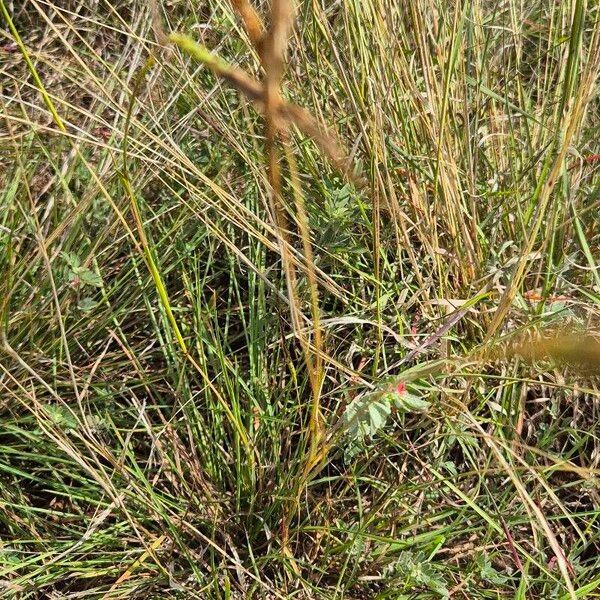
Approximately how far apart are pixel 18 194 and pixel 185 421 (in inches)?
21.1

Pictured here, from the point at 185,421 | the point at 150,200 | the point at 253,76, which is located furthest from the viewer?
the point at 150,200

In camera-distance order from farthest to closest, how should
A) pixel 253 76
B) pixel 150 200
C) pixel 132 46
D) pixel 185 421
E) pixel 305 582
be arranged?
pixel 132 46
pixel 150 200
pixel 253 76
pixel 185 421
pixel 305 582

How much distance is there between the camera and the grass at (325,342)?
110cm

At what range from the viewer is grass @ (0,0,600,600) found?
110 cm

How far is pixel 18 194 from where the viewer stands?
141cm

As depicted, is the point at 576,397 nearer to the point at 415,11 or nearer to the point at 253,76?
the point at 415,11

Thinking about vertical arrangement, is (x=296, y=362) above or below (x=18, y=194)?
below

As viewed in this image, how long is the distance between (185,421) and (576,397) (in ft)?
1.90

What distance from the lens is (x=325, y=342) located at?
1225 millimetres

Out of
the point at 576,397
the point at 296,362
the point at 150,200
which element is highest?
the point at 150,200

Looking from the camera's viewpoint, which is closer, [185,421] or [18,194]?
[185,421]

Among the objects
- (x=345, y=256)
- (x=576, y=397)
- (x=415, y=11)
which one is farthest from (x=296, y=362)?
(x=415, y=11)

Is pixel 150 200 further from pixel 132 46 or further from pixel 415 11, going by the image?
pixel 415 11

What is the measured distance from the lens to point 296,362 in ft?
4.18
